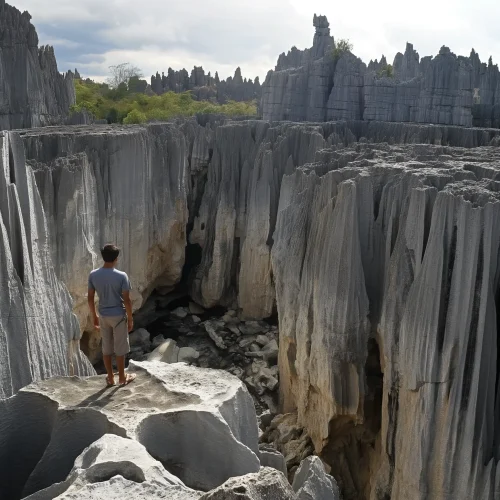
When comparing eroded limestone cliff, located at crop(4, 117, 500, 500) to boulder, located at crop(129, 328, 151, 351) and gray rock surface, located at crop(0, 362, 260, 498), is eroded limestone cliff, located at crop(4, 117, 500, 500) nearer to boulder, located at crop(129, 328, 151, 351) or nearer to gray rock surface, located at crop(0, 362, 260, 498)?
boulder, located at crop(129, 328, 151, 351)

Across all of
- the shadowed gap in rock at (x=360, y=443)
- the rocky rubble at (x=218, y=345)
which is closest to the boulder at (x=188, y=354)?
the rocky rubble at (x=218, y=345)

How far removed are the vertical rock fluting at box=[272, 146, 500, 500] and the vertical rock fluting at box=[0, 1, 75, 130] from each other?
13.1m

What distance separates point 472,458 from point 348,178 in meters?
3.35

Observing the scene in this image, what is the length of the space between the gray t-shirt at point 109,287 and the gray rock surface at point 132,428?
580 mm

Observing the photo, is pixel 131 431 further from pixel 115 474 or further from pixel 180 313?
pixel 180 313

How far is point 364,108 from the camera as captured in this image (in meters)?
19.7

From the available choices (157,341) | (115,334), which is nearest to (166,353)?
(157,341)

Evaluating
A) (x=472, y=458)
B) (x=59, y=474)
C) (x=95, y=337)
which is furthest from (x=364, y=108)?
(x=59, y=474)

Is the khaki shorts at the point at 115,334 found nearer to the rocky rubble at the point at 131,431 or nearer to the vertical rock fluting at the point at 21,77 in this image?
the rocky rubble at the point at 131,431

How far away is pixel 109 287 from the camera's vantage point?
171 inches

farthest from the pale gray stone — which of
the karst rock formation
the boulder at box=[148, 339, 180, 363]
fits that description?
the boulder at box=[148, 339, 180, 363]

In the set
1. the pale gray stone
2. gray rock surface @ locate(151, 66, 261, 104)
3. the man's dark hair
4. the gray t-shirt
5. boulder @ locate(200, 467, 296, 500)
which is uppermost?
gray rock surface @ locate(151, 66, 261, 104)

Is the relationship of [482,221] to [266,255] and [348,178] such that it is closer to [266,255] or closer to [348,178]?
[348,178]

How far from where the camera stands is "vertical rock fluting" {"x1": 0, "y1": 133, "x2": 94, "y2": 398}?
15.1 ft
